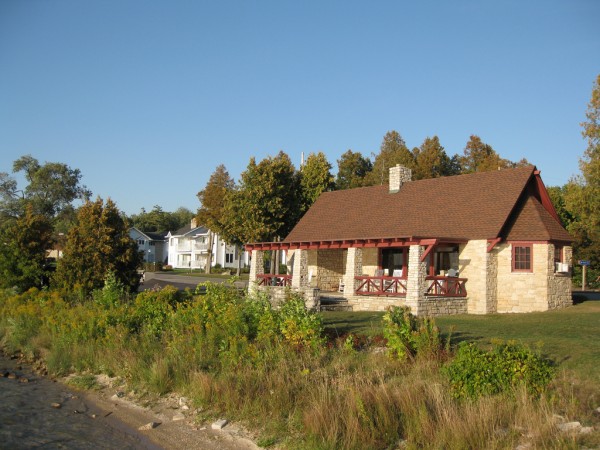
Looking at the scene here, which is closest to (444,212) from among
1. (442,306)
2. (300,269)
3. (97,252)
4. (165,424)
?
(442,306)

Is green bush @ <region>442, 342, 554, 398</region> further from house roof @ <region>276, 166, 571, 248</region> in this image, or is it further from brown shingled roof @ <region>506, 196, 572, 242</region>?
brown shingled roof @ <region>506, 196, 572, 242</region>

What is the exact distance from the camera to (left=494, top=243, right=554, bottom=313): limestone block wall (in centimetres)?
2098

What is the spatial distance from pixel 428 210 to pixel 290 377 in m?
16.2

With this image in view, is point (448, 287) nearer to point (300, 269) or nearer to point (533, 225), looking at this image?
point (533, 225)

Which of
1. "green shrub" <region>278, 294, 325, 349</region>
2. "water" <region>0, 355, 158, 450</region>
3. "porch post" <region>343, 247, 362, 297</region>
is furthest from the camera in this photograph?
"porch post" <region>343, 247, 362, 297</region>

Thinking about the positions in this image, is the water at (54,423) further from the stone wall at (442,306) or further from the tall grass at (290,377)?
the stone wall at (442,306)

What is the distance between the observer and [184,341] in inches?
515

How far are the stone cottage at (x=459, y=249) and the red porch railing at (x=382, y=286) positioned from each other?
0.04 metres

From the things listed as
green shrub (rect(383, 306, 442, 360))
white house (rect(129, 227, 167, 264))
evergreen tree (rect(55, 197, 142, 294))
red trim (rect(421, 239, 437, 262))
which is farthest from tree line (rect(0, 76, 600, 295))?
white house (rect(129, 227, 167, 264))

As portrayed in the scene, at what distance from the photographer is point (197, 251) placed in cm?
7494

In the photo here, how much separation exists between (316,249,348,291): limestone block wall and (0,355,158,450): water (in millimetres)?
17061

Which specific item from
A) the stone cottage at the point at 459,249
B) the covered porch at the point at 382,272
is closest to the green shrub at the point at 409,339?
the covered porch at the point at 382,272

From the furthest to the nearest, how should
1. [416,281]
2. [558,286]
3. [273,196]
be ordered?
[273,196] < [558,286] < [416,281]

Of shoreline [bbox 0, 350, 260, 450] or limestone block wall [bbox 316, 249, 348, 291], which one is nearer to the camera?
shoreline [bbox 0, 350, 260, 450]
